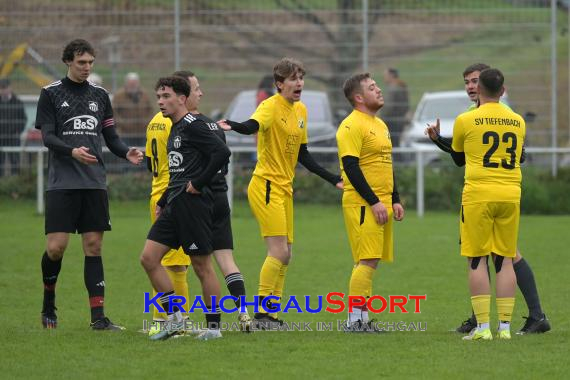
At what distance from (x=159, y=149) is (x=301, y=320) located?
A: 2020 mm

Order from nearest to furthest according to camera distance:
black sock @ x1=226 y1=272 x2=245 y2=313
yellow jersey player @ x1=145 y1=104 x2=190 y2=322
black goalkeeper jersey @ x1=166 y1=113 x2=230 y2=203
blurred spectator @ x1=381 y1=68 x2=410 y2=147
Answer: black goalkeeper jersey @ x1=166 y1=113 x2=230 y2=203
black sock @ x1=226 y1=272 x2=245 y2=313
yellow jersey player @ x1=145 y1=104 x2=190 y2=322
blurred spectator @ x1=381 y1=68 x2=410 y2=147

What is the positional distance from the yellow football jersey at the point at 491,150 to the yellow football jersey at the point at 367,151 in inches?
35.1

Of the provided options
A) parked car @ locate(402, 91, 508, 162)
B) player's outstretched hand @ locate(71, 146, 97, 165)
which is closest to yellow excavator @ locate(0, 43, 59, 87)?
parked car @ locate(402, 91, 508, 162)

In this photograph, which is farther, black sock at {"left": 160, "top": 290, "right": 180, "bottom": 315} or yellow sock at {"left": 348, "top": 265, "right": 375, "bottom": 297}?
yellow sock at {"left": 348, "top": 265, "right": 375, "bottom": 297}

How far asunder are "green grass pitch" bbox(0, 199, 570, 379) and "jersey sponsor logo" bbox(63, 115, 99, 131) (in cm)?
170

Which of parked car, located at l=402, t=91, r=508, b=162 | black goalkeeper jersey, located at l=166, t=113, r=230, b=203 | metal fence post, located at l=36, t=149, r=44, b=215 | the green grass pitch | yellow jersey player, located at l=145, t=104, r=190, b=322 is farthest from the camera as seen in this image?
parked car, located at l=402, t=91, r=508, b=162

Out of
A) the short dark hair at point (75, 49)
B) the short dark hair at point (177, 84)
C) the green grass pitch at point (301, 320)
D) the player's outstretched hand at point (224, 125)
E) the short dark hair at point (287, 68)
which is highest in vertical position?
the short dark hair at point (75, 49)

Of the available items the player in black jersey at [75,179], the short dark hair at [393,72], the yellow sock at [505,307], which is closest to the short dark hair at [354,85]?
the player in black jersey at [75,179]

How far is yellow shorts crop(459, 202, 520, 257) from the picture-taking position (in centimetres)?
879

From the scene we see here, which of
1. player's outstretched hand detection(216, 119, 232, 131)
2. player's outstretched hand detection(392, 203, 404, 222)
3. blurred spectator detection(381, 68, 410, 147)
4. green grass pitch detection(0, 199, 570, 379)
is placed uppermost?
blurred spectator detection(381, 68, 410, 147)

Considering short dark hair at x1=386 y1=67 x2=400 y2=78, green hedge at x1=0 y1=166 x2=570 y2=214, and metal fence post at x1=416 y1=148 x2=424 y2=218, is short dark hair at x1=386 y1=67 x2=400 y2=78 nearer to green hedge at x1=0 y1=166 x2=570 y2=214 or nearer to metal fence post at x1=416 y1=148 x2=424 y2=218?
green hedge at x1=0 y1=166 x2=570 y2=214

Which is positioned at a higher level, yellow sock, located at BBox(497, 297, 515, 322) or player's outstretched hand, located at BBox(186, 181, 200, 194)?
player's outstretched hand, located at BBox(186, 181, 200, 194)

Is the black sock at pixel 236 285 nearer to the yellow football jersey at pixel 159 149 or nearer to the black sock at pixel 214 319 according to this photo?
the black sock at pixel 214 319

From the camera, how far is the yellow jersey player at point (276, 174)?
32.7 feet
